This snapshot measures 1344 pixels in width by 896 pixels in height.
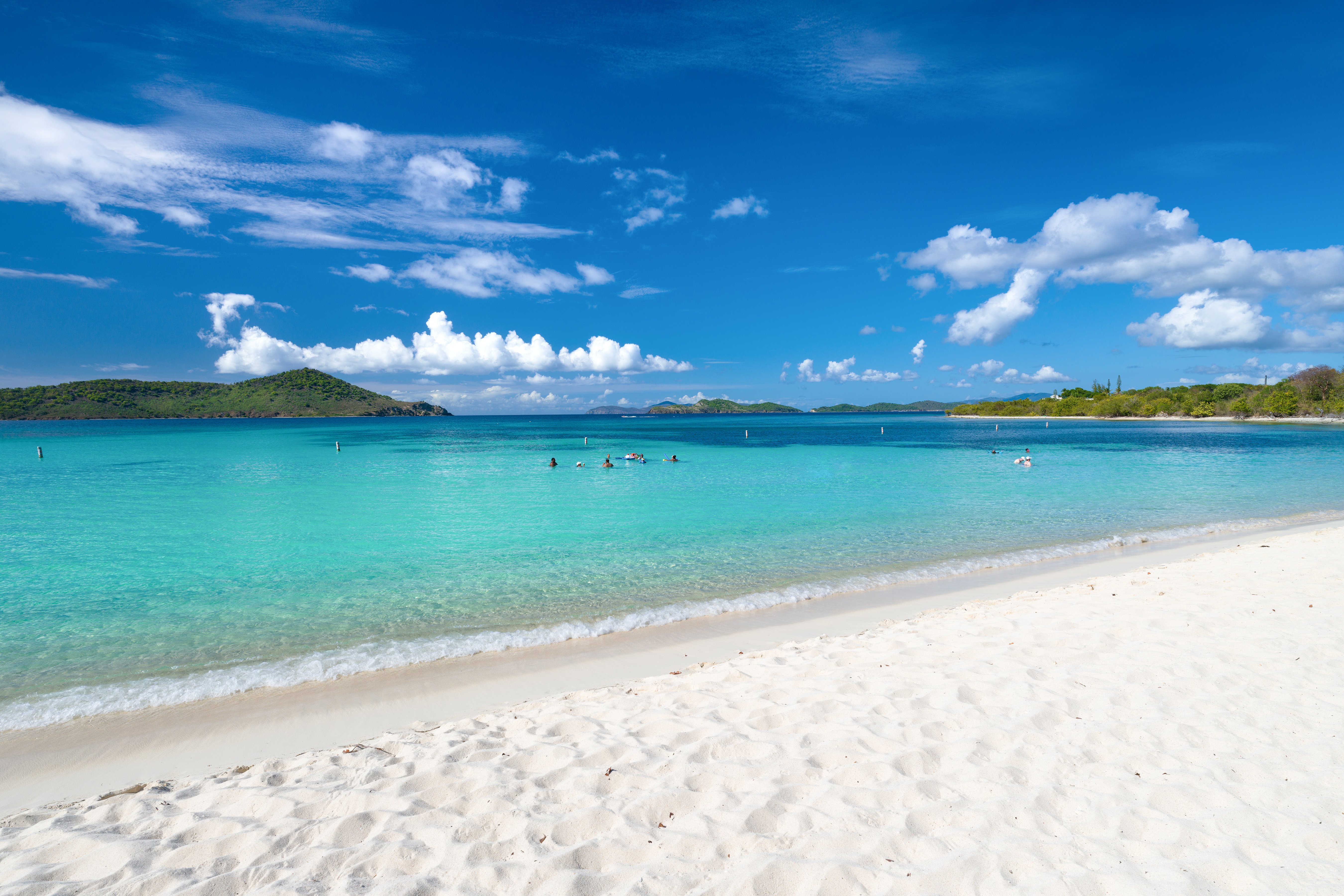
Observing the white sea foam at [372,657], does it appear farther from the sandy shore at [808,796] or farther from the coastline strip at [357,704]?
the sandy shore at [808,796]

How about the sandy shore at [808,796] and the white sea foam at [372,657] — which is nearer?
the sandy shore at [808,796]

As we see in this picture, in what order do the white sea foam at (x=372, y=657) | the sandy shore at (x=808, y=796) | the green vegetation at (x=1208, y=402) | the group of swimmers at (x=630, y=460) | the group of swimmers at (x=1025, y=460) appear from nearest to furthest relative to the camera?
1. the sandy shore at (x=808, y=796)
2. the white sea foam at (x=372, y=657)
3. the group of swimmers at (x=1025, y=460)
4. the group of swimmers at (x=630, y=460)
5. the green vegetation at (x=1208, y=402)

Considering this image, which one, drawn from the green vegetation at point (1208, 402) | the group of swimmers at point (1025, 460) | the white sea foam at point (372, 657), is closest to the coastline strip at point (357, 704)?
the white sea foam at point (372, 657)

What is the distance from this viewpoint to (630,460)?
162 feet

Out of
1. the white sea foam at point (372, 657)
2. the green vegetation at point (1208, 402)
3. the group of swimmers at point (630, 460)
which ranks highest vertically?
the green vegetation at point (1208, 402)

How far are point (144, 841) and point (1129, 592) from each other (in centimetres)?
1315

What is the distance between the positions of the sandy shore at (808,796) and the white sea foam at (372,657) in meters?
2.74

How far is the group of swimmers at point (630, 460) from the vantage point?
42812 millimetres

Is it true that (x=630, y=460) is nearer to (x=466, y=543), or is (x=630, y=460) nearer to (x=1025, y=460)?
(x=1025, y=460)

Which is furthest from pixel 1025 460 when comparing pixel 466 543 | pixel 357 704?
pixel 357 704

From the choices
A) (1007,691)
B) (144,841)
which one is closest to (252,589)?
(144,841)

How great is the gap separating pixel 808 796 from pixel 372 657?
6.98 m

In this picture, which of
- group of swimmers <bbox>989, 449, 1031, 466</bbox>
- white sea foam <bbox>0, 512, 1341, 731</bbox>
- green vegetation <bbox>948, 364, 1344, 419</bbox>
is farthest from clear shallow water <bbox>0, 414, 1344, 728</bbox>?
green vegetation <bbox>948, 364, 1344, 419</bbox>

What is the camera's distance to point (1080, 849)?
151 inches
